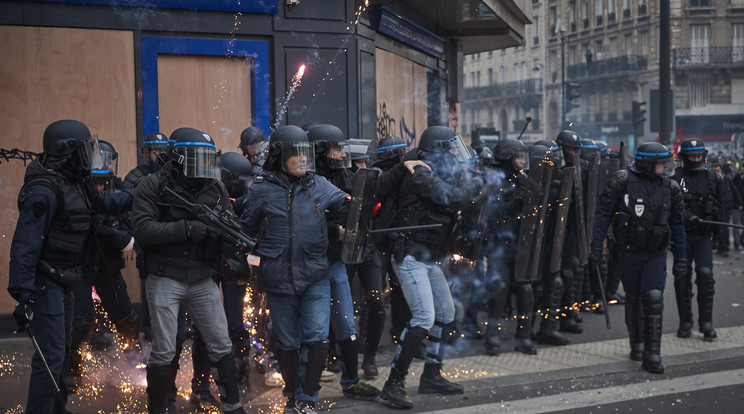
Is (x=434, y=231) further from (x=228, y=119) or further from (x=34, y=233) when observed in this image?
(x=228, y=119)

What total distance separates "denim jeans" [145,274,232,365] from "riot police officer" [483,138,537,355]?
2.88m

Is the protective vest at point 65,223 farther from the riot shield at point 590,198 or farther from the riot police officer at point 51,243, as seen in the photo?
the riot shield at point 590,198

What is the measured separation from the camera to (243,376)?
5.98 meters

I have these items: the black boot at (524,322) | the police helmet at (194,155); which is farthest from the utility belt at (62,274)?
the black boot at (524,322)

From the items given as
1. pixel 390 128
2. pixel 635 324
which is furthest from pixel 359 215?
pixel 390 128

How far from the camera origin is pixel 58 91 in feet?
25.2

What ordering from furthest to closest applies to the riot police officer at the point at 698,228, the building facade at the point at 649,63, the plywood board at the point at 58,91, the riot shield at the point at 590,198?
the building facade at the point at 649,63 → the riot police officer at the point at 698,228 → the plywood board at the point at 58,91 → the riot shield at the point at 590,198

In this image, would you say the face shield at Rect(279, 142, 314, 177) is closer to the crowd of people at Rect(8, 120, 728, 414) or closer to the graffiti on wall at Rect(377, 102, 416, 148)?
the crowd of people at Rect(8, 120, 728, 414)

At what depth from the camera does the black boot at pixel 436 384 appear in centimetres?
584

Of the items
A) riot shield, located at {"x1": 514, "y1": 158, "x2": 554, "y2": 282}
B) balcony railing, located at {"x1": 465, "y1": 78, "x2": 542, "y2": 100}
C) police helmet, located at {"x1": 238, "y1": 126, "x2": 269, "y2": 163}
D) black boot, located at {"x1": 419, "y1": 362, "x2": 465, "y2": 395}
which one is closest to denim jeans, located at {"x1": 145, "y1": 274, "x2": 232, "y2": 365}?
black boot, located at {"x1": 419, "y1": 362, "x2": 465, "y2": 395}

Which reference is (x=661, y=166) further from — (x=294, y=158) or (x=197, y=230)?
(x=197, y=230)

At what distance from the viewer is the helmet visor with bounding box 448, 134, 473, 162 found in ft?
18.8

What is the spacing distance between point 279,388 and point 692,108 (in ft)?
149

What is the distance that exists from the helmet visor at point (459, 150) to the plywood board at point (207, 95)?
3.35 metres
